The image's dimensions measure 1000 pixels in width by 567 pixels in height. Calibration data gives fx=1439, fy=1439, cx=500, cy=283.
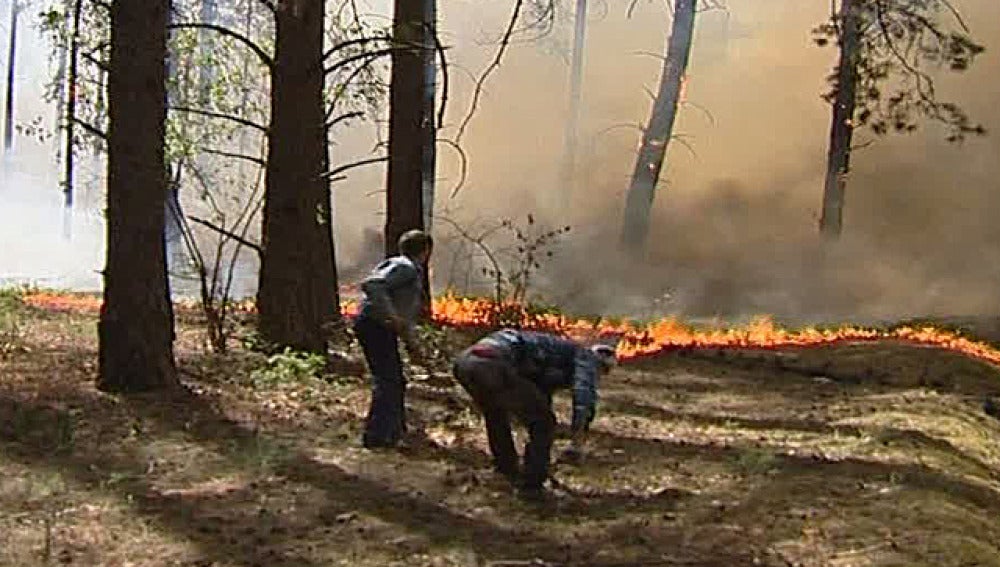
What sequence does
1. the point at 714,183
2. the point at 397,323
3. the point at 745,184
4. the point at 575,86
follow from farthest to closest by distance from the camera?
1. the point at 575,86
2. the point at 714,183
3. the point at 745,184
4. the point at 397,323

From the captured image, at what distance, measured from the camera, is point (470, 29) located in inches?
1373

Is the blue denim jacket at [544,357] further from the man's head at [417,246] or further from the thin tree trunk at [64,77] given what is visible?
the thin tree trunk at [64,77]

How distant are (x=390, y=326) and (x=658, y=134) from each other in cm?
1976

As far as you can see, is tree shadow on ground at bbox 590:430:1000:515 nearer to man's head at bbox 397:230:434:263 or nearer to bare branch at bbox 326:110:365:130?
man's head at bbox 397:230:434:263

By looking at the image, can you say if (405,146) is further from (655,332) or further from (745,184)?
(745,184)

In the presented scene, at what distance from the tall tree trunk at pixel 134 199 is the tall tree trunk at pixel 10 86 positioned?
23.9 meters

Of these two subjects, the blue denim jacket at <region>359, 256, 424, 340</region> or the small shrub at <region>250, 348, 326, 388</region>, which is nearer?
the blue denim jacket at <region>359, 256, 424, 340</region>

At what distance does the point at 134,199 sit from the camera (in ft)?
38.1

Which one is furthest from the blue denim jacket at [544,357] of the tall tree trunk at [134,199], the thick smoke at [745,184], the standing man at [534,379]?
the thick smoke at [745,184]

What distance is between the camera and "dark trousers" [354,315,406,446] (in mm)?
9781

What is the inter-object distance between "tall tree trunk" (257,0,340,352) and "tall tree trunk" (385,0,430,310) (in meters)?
2.88

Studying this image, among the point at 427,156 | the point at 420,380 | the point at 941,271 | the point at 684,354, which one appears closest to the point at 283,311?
the point at 420,380

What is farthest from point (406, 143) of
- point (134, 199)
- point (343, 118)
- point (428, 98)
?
point (134, 199)

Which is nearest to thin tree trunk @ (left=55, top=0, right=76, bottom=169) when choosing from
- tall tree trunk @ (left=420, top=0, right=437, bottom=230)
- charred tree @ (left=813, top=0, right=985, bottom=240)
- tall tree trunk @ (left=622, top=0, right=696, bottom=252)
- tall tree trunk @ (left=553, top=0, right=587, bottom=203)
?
tall tree trunk @ (left=420, top=0, right=437, bottom=230)
